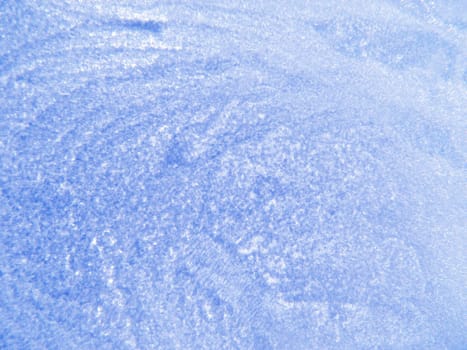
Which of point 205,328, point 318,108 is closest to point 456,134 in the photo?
point 318,108

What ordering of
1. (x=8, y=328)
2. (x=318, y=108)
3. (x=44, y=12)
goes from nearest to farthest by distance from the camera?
(x=8, y=328)
(x=44, y=12)
(x=318, y=108)

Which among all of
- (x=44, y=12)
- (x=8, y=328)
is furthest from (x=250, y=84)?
(x=8, y=328)

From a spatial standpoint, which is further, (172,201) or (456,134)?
Answer: (456,134)

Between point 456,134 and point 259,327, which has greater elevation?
point 456,134

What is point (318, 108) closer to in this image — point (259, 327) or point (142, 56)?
point (142, 56)

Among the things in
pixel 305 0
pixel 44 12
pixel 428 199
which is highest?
pixel 305 0

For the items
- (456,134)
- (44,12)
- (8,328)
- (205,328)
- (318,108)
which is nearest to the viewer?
(8,328)
